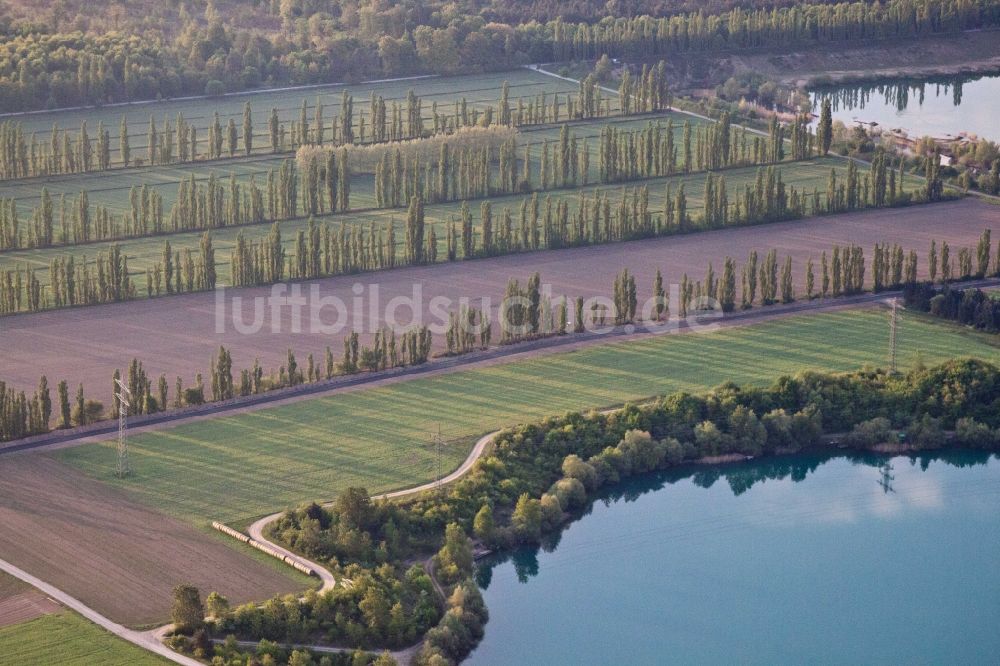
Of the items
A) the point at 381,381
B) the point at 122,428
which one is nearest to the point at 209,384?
the point at 381,381

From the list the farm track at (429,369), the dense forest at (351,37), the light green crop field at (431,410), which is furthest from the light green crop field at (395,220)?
the dense forest at (351,37)

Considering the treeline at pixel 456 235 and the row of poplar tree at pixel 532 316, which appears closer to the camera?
the row of poplar tree at pixel 532 316

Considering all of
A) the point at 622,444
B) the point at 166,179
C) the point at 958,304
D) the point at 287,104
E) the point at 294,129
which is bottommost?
the point at 622,444

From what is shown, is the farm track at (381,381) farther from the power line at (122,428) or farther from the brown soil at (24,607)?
the power line at (122,428)

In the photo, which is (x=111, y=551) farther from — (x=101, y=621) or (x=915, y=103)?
(x=915, y=103)

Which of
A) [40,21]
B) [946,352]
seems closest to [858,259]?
[946,352]

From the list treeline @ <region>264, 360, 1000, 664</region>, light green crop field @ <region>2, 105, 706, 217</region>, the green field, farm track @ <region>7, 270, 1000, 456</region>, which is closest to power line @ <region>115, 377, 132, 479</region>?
farm track @ <region>7, 270, 1000, 456</region>
